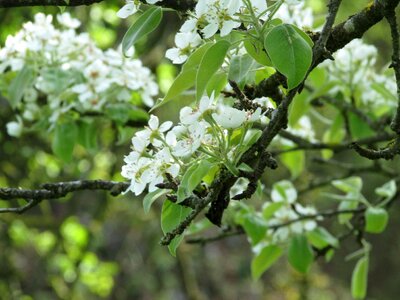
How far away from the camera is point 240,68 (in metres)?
1.52

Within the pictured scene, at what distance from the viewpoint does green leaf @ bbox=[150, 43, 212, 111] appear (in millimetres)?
1496

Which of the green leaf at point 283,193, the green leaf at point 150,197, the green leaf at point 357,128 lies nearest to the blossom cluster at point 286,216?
the green leaf at point 283,193

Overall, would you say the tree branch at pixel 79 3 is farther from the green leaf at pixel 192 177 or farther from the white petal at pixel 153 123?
the green leaf at pixel 192 177

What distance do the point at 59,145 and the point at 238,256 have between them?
6151 millimetres

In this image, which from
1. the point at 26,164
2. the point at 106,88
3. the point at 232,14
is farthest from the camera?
the point at 26,164

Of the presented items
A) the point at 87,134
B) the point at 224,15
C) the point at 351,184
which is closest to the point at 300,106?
the point at 351,184

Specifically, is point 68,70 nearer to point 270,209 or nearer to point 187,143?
point 270,209

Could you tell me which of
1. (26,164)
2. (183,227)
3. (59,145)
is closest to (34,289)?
(26,164)

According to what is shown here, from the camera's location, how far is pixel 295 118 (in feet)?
9.32

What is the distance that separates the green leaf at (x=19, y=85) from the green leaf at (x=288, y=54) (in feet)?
4.73

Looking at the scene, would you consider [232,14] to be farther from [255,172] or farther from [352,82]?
[352,82]

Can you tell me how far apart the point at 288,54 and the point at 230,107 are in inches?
8.9

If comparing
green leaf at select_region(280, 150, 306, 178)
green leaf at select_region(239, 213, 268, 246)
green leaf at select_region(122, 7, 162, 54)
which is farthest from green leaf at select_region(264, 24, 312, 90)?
green leaf at select_region(280, 150, 306, 178)

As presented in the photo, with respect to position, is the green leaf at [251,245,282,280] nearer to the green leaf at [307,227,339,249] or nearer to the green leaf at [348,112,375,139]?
the green leaf at [307,227,339,249]
